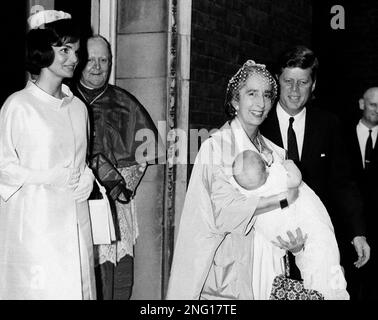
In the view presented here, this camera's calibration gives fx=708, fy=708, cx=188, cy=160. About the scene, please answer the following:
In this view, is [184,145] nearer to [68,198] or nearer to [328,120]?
[328,120]

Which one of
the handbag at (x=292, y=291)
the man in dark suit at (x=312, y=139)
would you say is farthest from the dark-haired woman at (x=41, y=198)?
the man in dark suit at (x=312, y=139)

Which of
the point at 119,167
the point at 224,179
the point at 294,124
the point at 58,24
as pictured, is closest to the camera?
the point at 224,179

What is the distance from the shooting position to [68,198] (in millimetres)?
3965

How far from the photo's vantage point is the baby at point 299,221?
3721 millimetres

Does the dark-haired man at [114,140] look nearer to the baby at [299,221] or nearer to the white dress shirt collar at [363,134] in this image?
A: the baby at [299,221]

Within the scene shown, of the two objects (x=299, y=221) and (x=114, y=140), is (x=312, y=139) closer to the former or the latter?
(x=299, y=221)

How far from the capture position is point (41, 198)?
12.7ft

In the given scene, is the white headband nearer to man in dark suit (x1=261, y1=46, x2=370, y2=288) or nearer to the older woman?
the older woman

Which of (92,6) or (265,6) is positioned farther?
(265,6)

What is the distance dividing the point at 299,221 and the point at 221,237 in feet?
1.41

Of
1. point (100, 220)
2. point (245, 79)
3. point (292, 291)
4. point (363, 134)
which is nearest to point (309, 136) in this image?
point (245, 79)

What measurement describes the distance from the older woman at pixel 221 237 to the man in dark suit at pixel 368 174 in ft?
9.41

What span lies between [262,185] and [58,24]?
1.50 m
